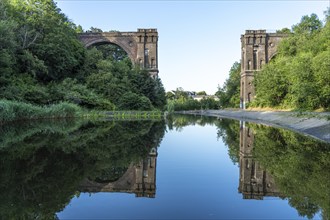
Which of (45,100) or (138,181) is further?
(45,100)

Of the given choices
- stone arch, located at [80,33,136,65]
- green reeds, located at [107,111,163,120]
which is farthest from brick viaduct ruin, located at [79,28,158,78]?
green reeds, located at [107,111,163,120]

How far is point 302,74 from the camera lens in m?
24.9

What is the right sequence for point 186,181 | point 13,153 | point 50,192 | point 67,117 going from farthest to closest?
point 67,117, point 13,153, point 186,181, point 50,192

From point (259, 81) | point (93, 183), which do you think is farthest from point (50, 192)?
point (259, 81)

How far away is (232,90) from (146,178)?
210ft

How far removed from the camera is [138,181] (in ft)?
19.1

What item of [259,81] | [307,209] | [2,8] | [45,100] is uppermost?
[2,8]

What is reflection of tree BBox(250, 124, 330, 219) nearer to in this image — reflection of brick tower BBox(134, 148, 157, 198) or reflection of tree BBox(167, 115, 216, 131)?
reflection of brick tower BBox(134, 148, 157, 198)

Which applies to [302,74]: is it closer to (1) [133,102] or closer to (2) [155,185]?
(1) [133,102]

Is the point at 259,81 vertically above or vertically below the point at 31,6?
below

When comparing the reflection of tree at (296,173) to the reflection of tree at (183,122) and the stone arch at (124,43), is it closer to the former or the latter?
the reflection of tree at (183,122)

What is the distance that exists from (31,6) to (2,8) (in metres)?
4.98

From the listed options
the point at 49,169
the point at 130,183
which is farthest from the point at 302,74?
the point at 49,169

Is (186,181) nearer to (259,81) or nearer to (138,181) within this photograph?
(138,181)
